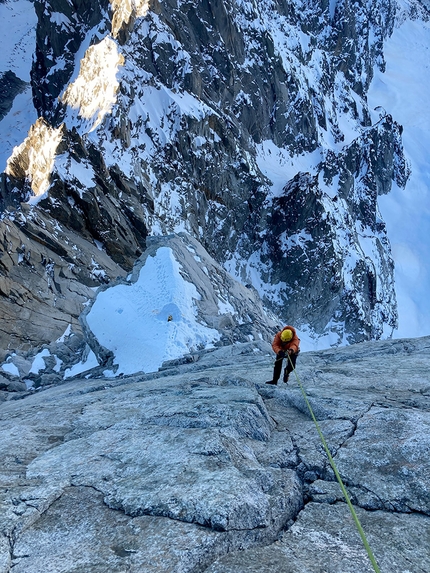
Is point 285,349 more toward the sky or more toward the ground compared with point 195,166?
more toward the ground

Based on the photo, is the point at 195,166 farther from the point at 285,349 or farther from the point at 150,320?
the point at 285,349

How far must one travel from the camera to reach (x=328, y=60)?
→ 72.6m

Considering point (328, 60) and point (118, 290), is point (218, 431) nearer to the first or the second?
point (118, 290)

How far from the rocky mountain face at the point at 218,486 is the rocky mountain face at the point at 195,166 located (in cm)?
2050

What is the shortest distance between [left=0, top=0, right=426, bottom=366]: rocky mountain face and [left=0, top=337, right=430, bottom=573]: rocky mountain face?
20.5 meters

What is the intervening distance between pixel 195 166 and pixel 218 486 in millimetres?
37755

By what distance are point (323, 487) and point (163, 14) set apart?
45.7m

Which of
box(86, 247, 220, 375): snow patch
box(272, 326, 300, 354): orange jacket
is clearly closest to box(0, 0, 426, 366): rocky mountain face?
box(86, 247, 220, 375): snow patch

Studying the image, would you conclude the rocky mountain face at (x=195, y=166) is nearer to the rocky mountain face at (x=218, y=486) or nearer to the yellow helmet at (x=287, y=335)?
the yellow helmet at (x=287, y=335)

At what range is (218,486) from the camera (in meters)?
4.24

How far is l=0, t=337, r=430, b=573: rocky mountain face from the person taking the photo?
3553mm

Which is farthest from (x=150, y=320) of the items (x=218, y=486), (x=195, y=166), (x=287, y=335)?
(x=195, y=166)

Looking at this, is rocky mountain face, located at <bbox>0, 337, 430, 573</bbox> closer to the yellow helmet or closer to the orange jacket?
the orange jacket

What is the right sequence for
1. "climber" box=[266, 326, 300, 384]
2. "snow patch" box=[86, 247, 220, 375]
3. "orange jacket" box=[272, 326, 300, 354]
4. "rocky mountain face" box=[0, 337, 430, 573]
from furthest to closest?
1. "snow patch" box=[86, 247, 220, 375]
2. "orange jacket" box=[272, 326, 300, 354]
3. "climber" box=[266, 326, 300, 384]
4. "rocky mountain face" box=[0, 337, 430, 573]
